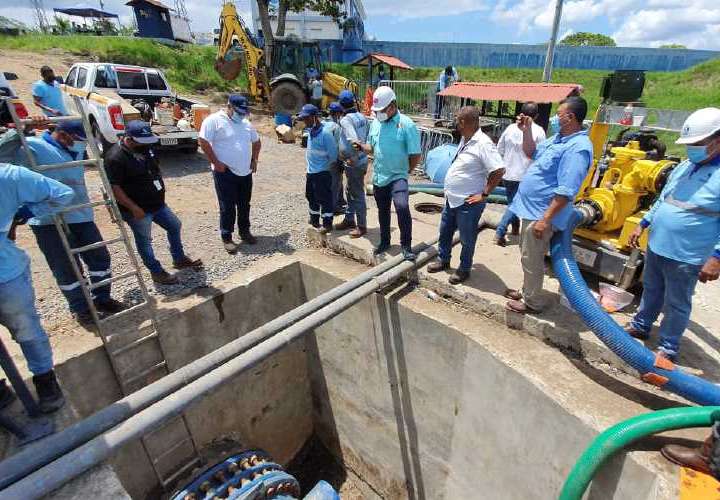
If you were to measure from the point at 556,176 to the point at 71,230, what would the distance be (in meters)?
4.20

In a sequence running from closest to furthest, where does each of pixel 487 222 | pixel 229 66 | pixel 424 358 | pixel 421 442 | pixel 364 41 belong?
pixel 424 358 → pixel 421 442 → pixel 487 222 → pixel 229 66 → pixel 364 41

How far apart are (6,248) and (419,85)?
48.1 ft

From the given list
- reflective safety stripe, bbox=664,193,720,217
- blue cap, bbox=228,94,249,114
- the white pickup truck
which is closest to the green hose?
reflective safety stripe, bbox=664,193,720,217

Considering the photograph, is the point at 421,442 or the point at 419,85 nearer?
the point at 421,442

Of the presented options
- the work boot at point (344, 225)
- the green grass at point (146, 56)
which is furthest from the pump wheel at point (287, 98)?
the work boot at point (344, 225)

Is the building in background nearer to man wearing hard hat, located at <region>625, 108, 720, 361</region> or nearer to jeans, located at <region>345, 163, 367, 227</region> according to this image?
jeans, located at <region>345, 163, 367, 227</region>

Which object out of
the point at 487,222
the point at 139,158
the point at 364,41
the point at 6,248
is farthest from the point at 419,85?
the point at 364,41

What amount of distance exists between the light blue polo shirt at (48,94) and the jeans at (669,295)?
9652 millimetres

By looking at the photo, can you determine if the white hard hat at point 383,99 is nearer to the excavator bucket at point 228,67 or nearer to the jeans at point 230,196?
the jeans at point 230,196

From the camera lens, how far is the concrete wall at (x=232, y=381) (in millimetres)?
3719

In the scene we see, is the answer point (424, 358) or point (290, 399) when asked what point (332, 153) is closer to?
point (424, 358)

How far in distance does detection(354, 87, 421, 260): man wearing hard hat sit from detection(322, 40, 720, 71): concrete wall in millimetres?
32187

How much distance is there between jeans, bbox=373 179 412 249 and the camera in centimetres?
412

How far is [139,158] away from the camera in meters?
3.96
